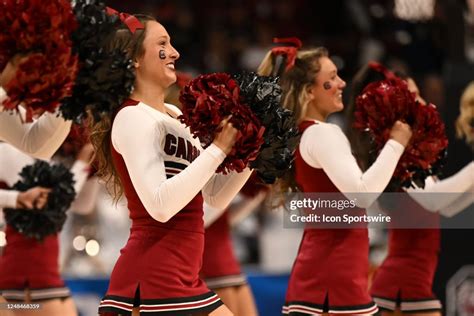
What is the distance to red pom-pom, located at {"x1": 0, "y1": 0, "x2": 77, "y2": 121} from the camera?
10.3 feet

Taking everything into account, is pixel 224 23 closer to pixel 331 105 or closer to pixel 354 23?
pixel 354 23

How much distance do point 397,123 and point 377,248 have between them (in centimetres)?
190

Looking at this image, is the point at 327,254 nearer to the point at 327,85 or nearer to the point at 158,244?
the point at 327,85

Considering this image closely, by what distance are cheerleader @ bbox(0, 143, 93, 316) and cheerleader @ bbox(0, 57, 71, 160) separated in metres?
0.76

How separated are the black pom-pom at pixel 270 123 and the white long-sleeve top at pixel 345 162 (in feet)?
1.28

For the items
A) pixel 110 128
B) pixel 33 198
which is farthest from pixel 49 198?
pixel 110 128

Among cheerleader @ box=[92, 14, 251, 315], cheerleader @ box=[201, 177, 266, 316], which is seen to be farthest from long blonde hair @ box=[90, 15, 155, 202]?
cheerleader @ box=[201, 177, 266, 316]

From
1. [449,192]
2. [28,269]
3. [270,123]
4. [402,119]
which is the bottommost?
[28,269]

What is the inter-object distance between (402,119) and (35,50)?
1.60 m

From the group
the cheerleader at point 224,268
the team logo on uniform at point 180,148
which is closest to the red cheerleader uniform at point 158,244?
the team logo on uniform at point 180,148

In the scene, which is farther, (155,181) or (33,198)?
(33,198)

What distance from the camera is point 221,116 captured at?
337cm

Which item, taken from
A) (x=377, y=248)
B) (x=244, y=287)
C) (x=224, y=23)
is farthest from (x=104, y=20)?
(x=224, y=23)

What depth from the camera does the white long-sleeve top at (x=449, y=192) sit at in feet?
15.2
